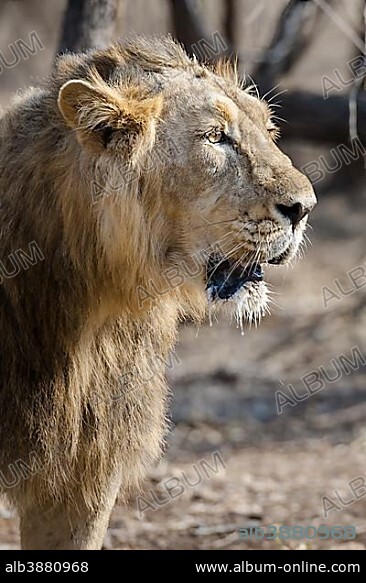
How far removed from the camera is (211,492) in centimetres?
586

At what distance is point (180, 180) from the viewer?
3414 millimetres

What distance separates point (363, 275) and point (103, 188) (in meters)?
6.20

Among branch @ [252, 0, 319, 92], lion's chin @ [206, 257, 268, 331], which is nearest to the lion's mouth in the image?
lion's chin @ [206, 257, 268, 331]

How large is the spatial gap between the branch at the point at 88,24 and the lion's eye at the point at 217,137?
6.29 feet

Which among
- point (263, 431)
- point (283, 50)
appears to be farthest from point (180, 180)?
point (263, 431)

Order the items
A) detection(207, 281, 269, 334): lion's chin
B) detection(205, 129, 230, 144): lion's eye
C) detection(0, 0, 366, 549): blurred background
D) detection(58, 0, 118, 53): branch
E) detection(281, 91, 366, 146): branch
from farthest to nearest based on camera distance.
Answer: detection(281, 91, 366, 146): branch
detection(0, 0, 366, 549): blurred background
detection(58, 0, 118, 53): branch
detection(207, 281, 269, 334): lion's chin
detection(205, 129, 230, 144): lion's eye

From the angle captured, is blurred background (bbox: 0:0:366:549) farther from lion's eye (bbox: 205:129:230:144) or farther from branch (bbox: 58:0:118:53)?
lion's eye (bbox: 205:129:230:144)

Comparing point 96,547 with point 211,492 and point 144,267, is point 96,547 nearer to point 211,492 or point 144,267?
point 144,267

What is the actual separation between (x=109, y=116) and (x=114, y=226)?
0.35 meters

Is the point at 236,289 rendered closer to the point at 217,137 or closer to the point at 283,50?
the point at 217,137

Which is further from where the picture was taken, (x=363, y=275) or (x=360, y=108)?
(x=363, y=275)

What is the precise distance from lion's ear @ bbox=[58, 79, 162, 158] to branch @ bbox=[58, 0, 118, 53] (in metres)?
1.87

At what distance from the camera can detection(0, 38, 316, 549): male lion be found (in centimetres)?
339

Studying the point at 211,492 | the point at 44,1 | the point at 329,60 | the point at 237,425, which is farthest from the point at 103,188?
the point at 329,60
